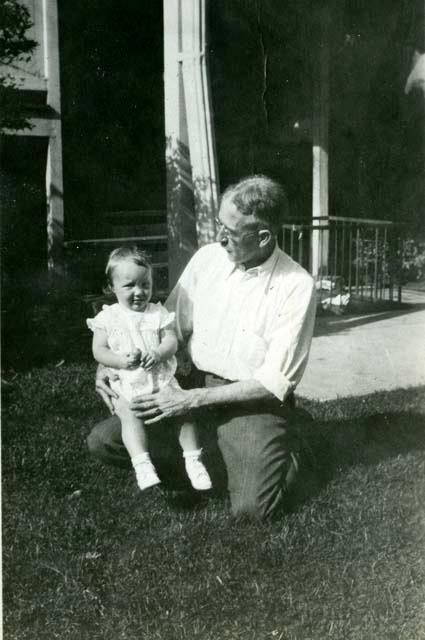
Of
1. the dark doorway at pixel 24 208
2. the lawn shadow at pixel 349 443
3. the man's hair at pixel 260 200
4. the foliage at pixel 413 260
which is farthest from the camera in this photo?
the foliage at pixel 413 260

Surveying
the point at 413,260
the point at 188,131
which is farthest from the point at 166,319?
the point at 413,260

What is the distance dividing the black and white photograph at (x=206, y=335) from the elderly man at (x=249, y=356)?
1 cm

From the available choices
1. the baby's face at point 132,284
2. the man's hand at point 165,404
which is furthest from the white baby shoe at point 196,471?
the baby's face at point 132,284

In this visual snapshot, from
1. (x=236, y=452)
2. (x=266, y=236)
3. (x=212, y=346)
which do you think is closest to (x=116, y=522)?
(x=236, y=452)

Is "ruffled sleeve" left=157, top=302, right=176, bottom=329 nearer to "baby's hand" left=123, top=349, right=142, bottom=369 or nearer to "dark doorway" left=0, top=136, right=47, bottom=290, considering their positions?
"baby's hand" left=123, top=349, right=142, bottom=369

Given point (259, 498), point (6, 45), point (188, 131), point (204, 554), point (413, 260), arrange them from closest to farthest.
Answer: point (204, 554), point (259, 498), point (6, 45), point (188, 131), point (413, 260)

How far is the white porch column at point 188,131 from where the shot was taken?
6156 millimetres

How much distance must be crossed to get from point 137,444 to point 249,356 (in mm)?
633

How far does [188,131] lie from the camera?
6324 millimetres

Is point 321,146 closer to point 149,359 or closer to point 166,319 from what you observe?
point 166,319

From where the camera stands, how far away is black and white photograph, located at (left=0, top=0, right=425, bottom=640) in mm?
2910

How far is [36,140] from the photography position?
22.5 feet

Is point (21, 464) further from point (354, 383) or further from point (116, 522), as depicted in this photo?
point (354, 383)

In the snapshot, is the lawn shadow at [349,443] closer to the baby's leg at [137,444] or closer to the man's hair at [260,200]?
the baby's leg at [137,444]
